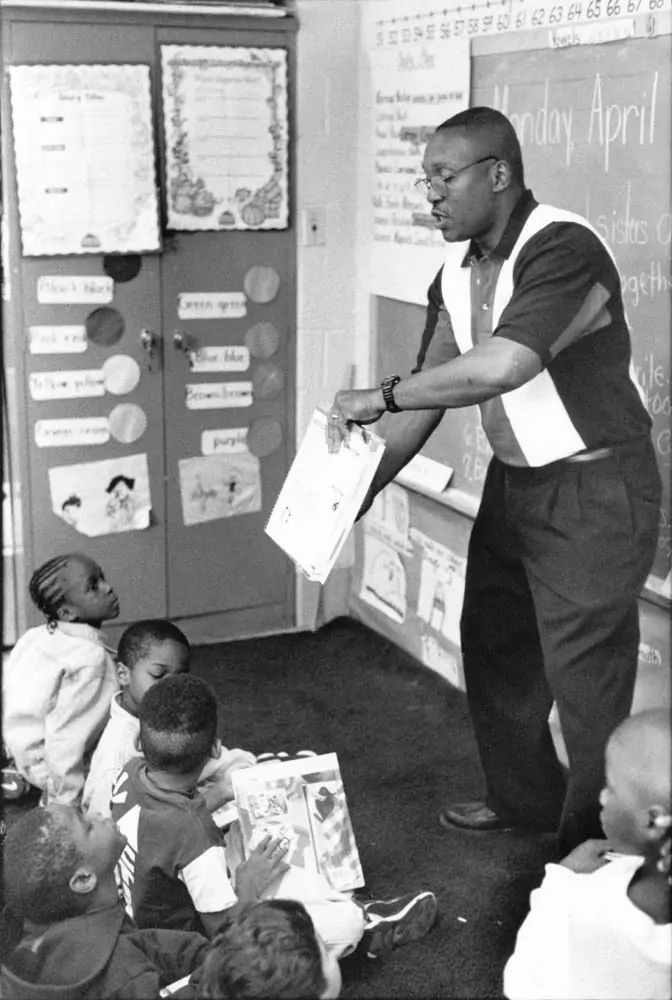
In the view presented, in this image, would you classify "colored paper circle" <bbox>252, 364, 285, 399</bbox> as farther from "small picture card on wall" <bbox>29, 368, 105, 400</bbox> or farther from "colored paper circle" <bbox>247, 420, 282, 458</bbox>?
"small picture card on wall" <bbox>29, 368, 105, 400</bbox>

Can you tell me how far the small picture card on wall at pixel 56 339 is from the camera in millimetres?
3572

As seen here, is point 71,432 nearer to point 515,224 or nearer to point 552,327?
point 515,224

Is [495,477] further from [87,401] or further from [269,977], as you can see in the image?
[87,401]

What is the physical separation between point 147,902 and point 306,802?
0.36 m

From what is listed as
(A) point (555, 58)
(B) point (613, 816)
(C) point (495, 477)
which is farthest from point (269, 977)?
(A) point (555, 58)

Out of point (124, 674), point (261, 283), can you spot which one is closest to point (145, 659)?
point (124, 674)

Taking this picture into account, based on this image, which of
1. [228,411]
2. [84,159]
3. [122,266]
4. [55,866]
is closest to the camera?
[55,866]

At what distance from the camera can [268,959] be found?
1.71 meters

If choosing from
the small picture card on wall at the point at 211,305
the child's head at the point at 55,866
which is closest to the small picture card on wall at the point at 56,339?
the small picture card on wall at the point at 211,305

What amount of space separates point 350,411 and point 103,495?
1.68 meters

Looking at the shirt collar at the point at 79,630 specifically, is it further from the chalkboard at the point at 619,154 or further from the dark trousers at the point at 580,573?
the chalkboard at the point at 619,154

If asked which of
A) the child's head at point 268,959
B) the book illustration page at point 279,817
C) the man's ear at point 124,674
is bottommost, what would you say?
the book illustration page at point 279,817

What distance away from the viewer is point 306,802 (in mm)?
2402

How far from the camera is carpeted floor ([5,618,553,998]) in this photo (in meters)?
2.36
